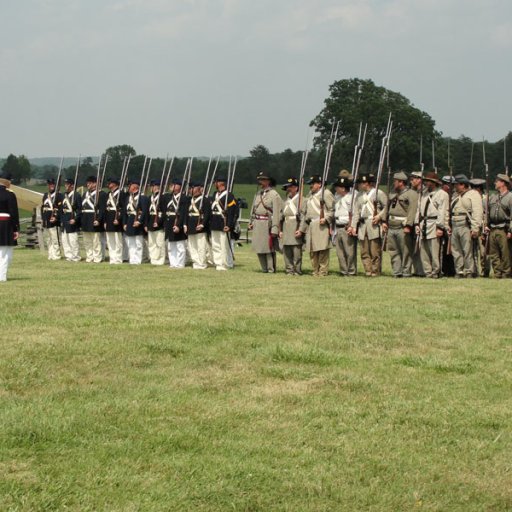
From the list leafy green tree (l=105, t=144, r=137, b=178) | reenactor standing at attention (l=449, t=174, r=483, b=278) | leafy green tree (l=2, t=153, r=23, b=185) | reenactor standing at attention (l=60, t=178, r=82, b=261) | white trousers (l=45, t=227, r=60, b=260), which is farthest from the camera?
leafy green tree (l=2, t=153, r=23, b=185)

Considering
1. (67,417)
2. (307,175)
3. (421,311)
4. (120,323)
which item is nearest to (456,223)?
(307,175)

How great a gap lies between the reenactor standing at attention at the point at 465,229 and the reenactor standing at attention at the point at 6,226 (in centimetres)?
714

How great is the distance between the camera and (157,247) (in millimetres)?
21484

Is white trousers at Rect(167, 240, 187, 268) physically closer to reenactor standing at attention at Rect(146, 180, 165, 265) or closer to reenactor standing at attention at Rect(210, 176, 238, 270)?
reenactor standing at attention at Rect(146, 180, 165, 265)

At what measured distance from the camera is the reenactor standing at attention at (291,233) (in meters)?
17.7

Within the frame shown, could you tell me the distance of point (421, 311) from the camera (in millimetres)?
11805

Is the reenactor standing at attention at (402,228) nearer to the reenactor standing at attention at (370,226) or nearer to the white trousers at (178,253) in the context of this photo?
the reenactor standing at attention at (370,226)

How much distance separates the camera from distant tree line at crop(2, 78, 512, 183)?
24234 mm

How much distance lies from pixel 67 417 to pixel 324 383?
2225mm

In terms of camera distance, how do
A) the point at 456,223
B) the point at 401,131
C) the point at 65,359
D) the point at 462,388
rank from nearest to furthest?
the point at 462,388
the point at 65,359
the point at 456,223
the point at 401,131

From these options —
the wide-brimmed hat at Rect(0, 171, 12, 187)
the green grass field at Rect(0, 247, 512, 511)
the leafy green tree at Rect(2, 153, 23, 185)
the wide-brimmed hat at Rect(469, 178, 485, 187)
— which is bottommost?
the green grass field at Rect(0, 247, 512, 511)

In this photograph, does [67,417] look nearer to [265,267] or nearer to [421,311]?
[421,311]

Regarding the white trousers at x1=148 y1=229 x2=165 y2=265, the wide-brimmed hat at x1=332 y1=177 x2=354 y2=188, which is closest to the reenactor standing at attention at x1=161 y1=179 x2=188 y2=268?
the white trousers at x1=148 y1=229 x2=165 y2=265

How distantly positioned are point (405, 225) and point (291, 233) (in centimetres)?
203
